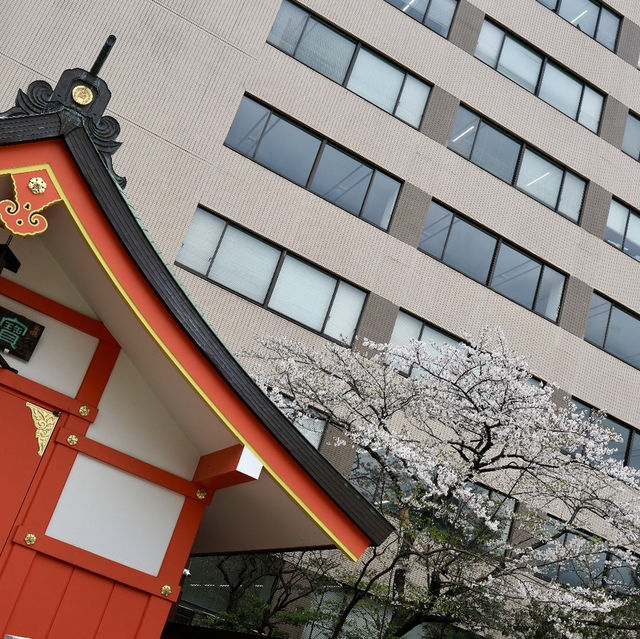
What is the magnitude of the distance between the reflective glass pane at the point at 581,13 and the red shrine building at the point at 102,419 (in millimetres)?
22324

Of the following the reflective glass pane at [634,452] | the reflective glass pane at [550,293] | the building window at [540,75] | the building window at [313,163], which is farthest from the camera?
the building window at [540,75]

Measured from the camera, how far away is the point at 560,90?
78.8 feet

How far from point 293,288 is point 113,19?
7232 mm

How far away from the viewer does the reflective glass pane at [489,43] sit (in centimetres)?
2280

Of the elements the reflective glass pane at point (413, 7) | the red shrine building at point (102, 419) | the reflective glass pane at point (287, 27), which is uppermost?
the reflective glass pane at point (413, 7)

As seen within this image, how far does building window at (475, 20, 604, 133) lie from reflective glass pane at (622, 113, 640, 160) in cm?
124

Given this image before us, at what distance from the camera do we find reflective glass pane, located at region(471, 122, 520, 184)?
72.2 ft

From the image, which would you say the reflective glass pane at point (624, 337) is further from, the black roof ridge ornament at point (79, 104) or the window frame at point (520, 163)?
the black roof ridge ornament at point (79, 104)

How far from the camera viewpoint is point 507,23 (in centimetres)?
2322

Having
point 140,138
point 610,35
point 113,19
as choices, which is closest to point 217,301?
point 140,138

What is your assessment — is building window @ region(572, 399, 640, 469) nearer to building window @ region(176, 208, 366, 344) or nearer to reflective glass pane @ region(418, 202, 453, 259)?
reflective glass pane @ region(418, 202, 453, 259)

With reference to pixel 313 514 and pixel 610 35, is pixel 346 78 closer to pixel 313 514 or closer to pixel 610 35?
pixel 610 35

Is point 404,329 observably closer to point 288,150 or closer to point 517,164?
point 288,150

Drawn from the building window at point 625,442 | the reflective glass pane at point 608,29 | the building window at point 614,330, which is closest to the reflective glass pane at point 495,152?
the building window at point 614,330
